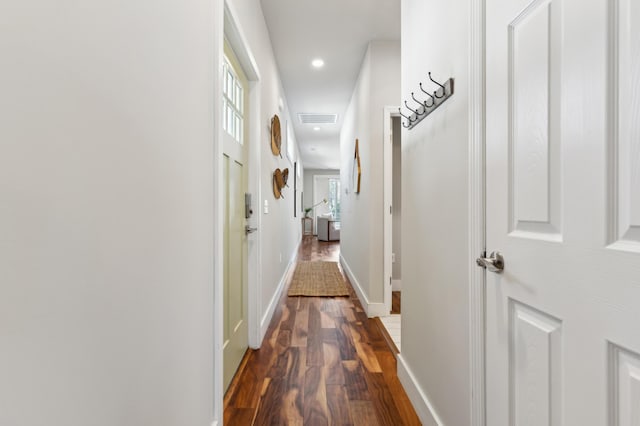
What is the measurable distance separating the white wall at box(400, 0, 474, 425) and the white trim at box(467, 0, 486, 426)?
0.05 meters

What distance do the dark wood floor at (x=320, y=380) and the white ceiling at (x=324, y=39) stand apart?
2.72 m

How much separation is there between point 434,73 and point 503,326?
112cm

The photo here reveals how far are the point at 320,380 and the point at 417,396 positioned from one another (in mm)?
575

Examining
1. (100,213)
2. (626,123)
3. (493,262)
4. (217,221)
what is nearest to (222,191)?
(217,221)

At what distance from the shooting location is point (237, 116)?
2.07 metres

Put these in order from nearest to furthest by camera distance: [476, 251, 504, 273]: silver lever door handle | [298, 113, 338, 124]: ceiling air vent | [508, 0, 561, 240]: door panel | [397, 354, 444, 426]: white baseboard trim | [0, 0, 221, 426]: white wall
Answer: [0, 0, 221, 426]: white wall, [508, 0, 561, 240]: door panel, [476, 251, 504, 273]: silver lever door handle, [397, 354, 444, 426]: white baseboard trim, [298, 113, 338, 124]: ceiling air vent

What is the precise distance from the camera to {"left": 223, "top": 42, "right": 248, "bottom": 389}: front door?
1763 mm

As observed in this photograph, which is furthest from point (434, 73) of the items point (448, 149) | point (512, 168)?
point (512, 168)

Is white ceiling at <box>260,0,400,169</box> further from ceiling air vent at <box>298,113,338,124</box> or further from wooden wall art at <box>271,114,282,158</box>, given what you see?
wooden wall art at <box>271,114,282,158</box>

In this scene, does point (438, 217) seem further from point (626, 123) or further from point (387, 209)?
point (387, 209)

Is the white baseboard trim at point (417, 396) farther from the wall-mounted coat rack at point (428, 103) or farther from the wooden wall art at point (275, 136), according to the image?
the wooden wall art at point (275, 136)

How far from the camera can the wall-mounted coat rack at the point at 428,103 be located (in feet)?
4.17

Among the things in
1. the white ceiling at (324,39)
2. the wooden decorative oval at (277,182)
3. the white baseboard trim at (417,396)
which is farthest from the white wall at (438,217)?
the wooden decorative oval at (277,182)

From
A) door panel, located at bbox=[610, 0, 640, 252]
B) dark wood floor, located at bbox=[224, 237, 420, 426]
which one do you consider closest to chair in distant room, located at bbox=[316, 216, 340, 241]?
dark wood floor, located at bbox=[224, 237, 420, 426]
